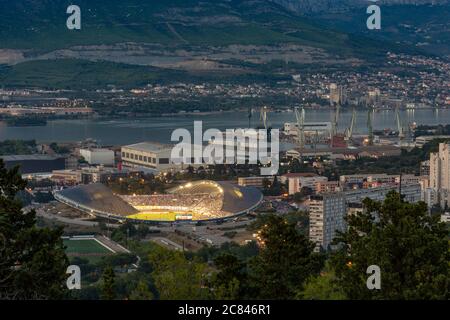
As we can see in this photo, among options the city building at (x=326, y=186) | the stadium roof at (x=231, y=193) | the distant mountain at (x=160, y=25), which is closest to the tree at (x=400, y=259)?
the stadium roof at (x=231, y=193)

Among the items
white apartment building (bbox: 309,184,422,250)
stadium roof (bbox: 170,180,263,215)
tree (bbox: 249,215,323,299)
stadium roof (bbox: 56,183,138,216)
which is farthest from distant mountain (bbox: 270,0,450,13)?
tree (bbox: 249,215,323,299)

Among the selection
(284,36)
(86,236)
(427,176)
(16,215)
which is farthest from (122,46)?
(16,215)

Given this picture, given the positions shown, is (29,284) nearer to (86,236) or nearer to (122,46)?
(86,236)

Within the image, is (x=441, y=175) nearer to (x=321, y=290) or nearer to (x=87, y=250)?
(x=87, y=250)

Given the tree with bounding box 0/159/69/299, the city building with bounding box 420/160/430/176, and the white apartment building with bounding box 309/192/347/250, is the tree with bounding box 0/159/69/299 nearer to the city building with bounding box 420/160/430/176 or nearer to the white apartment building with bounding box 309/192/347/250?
the white apartment building with bounding box 309/192/347/250

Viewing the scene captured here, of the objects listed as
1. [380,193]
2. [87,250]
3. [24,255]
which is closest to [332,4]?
[380,193]

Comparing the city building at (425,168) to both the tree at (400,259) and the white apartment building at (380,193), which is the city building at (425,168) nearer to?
the white apartment building at (380,193)

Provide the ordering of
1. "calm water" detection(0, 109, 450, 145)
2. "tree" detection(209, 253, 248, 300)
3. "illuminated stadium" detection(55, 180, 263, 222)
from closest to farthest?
"tree" detection(209, 253, 248, 300), "illuminated stadium" detection(55, 180, 263, 222), "calm water" detection(0, 109, 450, 145)
